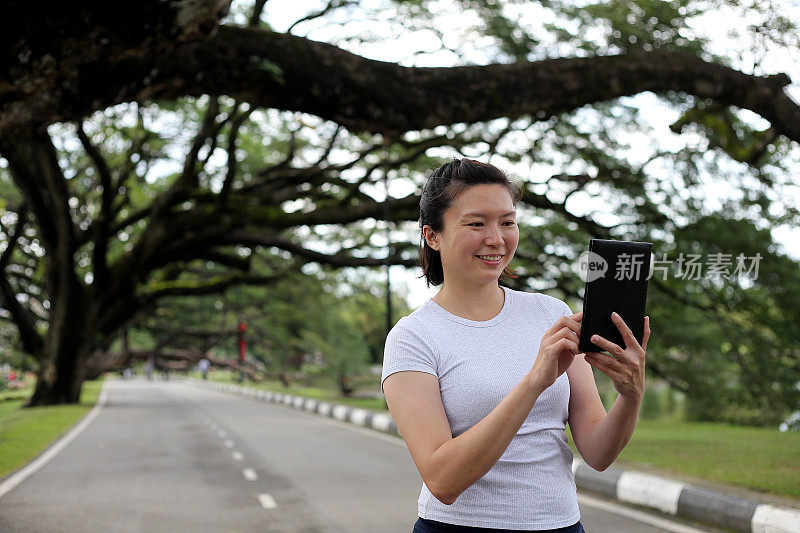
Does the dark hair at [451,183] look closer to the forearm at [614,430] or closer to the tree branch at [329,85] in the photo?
the forearm at [614,430]

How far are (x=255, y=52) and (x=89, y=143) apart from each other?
41.4 ft

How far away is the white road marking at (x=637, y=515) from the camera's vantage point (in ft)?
24.5

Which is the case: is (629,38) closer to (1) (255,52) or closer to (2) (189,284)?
(1) (255,52)

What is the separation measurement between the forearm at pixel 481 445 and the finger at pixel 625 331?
212 mm

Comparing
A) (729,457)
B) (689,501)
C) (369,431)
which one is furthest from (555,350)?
(369,431)

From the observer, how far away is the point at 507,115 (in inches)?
383

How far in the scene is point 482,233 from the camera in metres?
2.23

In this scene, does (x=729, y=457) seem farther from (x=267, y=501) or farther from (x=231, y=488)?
(x=231, y=488)

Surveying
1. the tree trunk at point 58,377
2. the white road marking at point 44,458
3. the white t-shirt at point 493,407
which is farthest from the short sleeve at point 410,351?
the tree trunk at point 58,377

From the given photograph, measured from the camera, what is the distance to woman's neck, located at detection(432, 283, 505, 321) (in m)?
2.28

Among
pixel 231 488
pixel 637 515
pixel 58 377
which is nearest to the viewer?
pixel 637 515

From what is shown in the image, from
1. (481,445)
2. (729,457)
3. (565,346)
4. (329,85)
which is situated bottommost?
(729,457)

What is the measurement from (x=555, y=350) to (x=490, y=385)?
25 centimetres

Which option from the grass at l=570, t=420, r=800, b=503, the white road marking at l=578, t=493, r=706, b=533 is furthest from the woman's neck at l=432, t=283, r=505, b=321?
the grass at l=570, t=420, r=800, b=503
